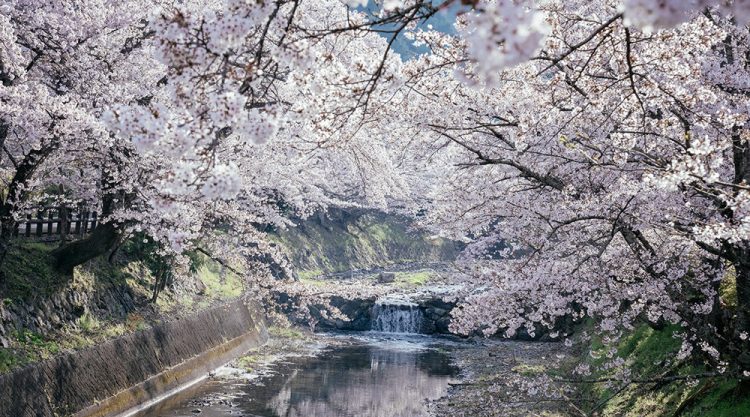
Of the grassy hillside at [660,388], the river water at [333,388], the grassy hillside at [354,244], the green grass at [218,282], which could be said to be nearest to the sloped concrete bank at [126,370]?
the river water at [333,388]

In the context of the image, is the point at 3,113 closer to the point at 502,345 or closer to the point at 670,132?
the point at 670,132

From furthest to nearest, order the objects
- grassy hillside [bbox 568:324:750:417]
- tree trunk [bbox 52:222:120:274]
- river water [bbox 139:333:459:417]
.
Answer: river water [bbox 139:333:459:417]
tree trunk [bbox 52:222:120:274]
grassy hillside [bbox 568:324:750:417]

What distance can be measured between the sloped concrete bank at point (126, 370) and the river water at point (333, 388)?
0.69 meters

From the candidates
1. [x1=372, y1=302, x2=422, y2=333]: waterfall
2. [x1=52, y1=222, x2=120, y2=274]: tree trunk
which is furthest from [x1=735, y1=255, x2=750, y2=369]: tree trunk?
[x1=372, y1=302, x2=422, y2=333]: waterfall

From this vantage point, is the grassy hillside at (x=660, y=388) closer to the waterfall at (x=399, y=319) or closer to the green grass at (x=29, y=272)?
the green grass at (x=29, y=272)

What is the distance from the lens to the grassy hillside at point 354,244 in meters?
39.1

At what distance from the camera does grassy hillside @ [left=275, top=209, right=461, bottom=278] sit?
3909cm

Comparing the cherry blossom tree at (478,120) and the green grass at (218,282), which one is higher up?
the cherry blossom tree at (478,120)

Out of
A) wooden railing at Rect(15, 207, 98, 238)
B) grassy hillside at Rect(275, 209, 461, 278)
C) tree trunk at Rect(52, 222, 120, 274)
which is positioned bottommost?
tree trunk at Rect(52, 222, 120, 274)

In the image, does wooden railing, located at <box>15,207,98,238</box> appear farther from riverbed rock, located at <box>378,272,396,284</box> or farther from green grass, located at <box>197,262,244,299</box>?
riverbed rock, located at <box>378,272,396,284</box>

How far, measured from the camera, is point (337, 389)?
18.9 m

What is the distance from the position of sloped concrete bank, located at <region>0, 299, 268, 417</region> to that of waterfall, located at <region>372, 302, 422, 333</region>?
31.7ft

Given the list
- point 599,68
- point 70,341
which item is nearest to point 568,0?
point 599,68

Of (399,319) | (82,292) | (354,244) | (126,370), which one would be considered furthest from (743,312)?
(354,244)
